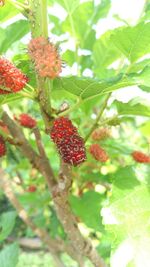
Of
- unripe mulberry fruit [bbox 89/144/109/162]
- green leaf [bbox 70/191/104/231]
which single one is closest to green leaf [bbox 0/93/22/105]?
unripe mulberry fruit [bbox 89/144/109/162]

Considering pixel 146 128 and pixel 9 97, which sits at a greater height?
pixel 9 97

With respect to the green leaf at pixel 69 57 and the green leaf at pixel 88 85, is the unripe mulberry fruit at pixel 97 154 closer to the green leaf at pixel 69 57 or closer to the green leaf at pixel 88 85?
the green leaf at pixel 88 85

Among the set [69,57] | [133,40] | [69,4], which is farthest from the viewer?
[69,57]

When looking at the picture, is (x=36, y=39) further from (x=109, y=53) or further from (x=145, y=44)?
(x=109, y=53)

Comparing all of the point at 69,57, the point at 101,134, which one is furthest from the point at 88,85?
the point at 69,57

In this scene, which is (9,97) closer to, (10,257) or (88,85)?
(88,85)

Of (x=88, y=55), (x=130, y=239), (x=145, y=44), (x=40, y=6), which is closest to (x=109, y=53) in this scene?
(x=88, y=55)
